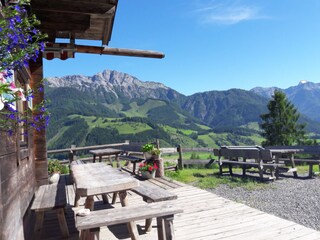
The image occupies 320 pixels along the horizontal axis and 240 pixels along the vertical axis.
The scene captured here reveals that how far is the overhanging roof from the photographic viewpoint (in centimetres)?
391

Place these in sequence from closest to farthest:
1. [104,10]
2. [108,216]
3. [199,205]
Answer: [108,216], [104,10], [199,205]

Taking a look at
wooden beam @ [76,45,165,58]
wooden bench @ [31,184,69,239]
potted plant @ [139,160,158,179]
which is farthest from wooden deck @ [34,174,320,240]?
potted plant @ [139,160,158,179]

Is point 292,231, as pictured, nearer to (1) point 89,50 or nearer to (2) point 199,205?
(2) point 199,205

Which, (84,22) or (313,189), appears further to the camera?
(313,189)

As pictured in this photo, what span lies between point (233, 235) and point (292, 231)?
0.90 meters

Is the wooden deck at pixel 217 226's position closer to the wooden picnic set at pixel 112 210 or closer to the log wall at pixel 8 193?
the wooden picnic set at pixel 112 210

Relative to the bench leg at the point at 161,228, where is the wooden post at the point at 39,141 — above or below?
above

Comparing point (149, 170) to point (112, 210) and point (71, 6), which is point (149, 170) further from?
point (71, 6)

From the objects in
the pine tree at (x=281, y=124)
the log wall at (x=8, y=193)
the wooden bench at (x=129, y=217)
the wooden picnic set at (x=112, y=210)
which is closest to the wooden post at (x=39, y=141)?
the wooden picnic set at (x=112, y=210)

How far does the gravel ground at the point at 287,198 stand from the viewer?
643cm

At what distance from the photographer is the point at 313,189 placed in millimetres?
9047

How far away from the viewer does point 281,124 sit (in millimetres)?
42844

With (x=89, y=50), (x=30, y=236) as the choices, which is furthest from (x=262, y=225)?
(x=89, y=50)

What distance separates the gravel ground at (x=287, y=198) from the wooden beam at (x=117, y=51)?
Result: 417 centimetres
